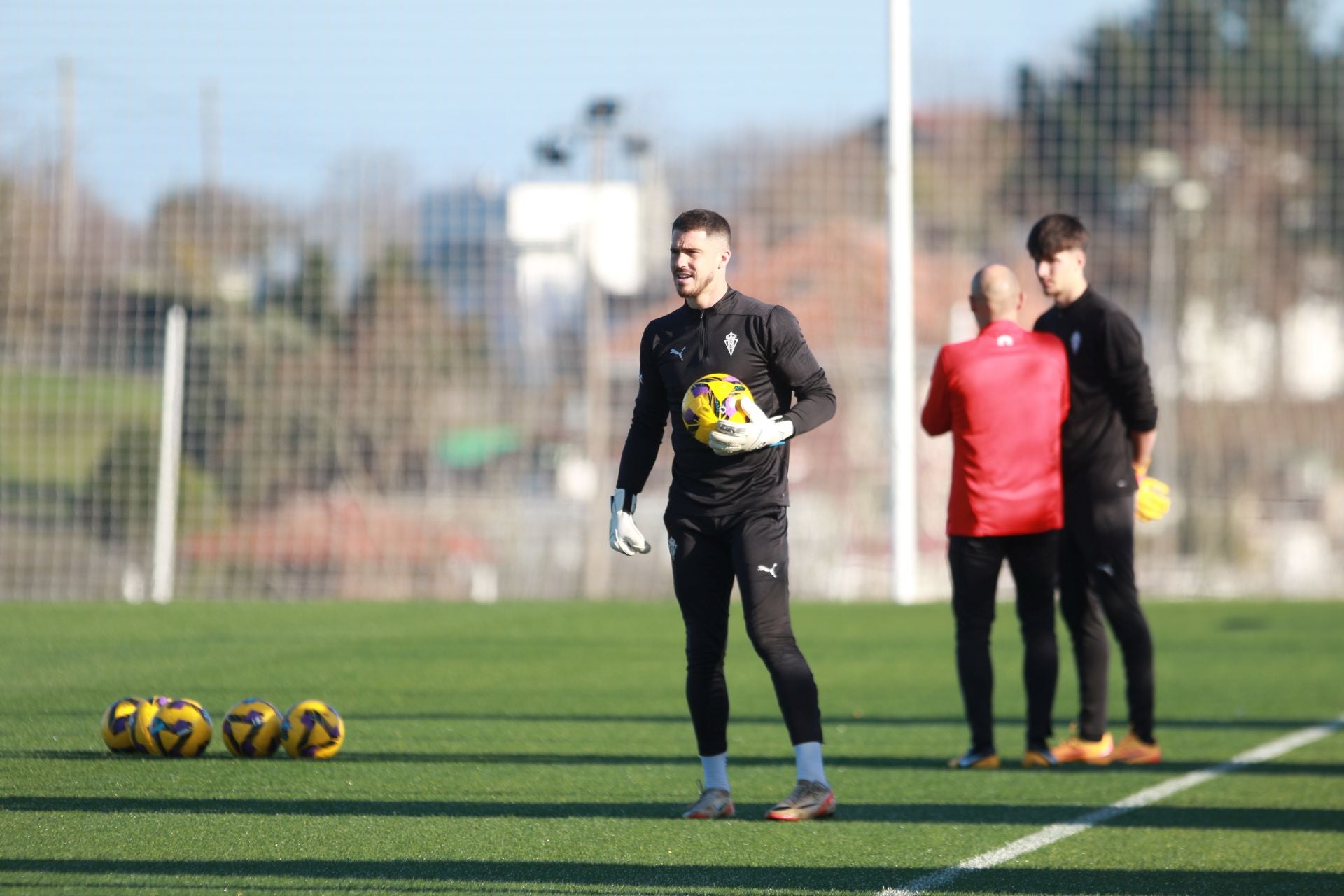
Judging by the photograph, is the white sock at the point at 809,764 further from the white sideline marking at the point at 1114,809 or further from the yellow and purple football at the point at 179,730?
the yellow and purple football at the point at 179,730

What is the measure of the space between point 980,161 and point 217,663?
9.76 meters

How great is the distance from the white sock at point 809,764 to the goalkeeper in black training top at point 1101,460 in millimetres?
2013

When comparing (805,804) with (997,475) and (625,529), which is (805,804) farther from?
(997,475)

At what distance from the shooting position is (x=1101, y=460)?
680cm

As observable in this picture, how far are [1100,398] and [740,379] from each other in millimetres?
2269

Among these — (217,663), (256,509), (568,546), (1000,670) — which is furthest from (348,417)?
(1000,670)

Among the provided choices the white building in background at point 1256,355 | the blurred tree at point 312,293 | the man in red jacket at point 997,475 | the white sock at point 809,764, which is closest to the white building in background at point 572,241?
the blurred tree at point 312,293

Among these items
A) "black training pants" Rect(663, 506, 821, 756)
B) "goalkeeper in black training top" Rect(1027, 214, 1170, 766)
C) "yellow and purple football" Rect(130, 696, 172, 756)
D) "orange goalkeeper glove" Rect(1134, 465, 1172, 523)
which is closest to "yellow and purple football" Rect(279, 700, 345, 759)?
"yellow and purple football" Rect(130, 696, 172, 756)

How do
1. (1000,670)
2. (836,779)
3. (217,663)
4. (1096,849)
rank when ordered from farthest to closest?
1. (1000,670)
2. (217,663)
3. (836,779)
4. (1096,849)

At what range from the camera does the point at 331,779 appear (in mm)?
5656

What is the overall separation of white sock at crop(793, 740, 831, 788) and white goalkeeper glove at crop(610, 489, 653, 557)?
2.74 ft

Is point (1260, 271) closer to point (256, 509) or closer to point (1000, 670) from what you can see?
point (1000, 670)

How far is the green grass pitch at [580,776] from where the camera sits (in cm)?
436

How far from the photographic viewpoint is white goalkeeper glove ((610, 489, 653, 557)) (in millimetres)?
5383
